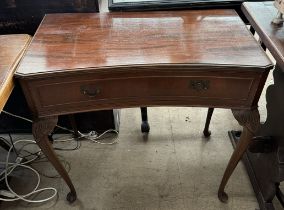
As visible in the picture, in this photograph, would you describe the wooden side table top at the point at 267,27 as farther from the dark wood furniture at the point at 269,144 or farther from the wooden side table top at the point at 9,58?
the wooden side table top at the point at 9,58

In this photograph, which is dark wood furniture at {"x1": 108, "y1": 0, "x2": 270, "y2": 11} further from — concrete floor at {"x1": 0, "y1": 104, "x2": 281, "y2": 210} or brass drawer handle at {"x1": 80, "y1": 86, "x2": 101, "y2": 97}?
concrete floor at {"x1": 0, "y1": 104, "x2": 281, "y2": 210}

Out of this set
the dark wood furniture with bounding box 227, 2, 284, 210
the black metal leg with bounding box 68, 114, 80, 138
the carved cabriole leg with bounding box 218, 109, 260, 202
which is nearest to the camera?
the carved cabriole leg with bounding box 218, 109, 260, 202

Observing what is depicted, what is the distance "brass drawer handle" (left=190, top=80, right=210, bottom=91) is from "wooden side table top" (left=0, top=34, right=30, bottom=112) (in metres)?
0.53

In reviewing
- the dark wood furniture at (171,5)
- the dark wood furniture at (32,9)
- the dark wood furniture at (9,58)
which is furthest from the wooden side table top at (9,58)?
the dark wood furniture at (171,5)

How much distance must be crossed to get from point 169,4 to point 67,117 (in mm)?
789

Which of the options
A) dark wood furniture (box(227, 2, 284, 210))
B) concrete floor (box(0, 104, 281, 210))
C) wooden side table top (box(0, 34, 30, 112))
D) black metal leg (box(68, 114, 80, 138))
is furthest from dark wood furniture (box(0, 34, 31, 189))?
dark wood furniture (box(227, 2, 284, 210))

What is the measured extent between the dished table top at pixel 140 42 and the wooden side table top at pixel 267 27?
1.2 inches

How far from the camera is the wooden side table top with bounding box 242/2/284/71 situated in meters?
0.82

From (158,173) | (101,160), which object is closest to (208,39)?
(158,173)

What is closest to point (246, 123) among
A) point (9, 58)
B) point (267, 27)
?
point (267, 27)

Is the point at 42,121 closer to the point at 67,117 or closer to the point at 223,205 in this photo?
the point at 67,117

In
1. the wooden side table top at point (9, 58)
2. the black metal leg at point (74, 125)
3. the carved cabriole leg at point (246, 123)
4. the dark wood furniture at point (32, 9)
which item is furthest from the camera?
the black metal leg at point (74, 125)

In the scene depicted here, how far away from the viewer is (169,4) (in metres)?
1.14

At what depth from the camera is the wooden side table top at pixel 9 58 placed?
782mm
